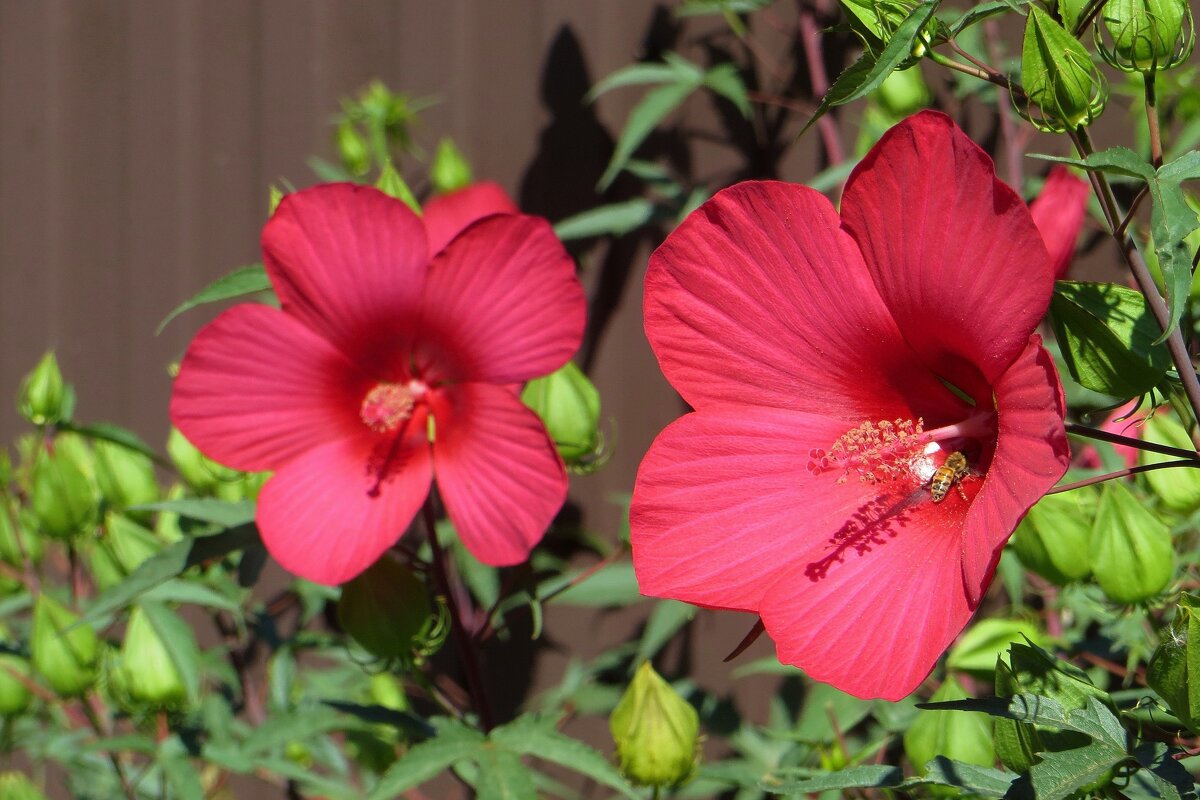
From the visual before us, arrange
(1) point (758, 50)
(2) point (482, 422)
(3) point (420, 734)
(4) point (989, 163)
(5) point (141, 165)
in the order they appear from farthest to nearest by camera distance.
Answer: (5) point (141, 165)
(1) point (758, 50)
(3) point (420, 734)
(2) point (482, 422)
(4) point (989, 163)

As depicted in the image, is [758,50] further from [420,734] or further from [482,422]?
[420,734]

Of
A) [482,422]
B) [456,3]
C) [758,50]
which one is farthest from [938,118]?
[456,3]

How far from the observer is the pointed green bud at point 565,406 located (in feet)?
2.90

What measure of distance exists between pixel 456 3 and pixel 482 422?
30.2 inches

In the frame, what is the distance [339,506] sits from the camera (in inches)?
30.9

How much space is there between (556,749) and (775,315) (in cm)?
43

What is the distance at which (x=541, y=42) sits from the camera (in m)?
1.30

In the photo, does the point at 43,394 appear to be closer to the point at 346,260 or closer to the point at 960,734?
the point at 346,260

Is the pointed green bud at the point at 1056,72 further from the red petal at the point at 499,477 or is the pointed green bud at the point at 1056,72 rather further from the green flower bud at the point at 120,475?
the green flower bud at the point at 120,475

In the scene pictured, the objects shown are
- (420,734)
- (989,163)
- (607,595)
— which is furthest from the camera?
(607,595)

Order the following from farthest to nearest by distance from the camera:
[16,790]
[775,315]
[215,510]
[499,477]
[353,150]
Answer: [353,150] → [16,790] → [215,510] → [499,477] → [775,315]

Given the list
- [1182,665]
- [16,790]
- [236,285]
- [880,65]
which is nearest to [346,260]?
[236,285]

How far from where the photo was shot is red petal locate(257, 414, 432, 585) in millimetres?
753

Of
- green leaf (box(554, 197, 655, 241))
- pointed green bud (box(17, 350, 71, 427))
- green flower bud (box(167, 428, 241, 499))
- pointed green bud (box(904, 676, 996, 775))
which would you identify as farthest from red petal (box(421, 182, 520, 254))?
pointed green bud (box(904, 676, 996, 775))
